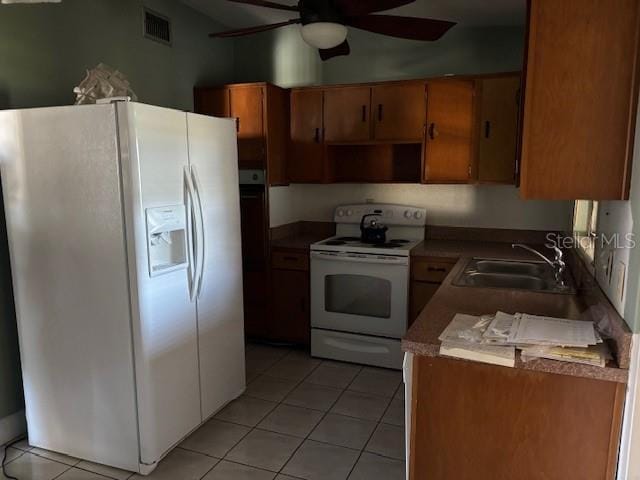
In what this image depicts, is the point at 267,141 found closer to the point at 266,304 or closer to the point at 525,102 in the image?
the point at 266,304

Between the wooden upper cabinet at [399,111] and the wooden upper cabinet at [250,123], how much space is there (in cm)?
87

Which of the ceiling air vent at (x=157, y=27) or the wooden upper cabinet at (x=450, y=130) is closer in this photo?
the ceiling air vent at (x=157, y=27)

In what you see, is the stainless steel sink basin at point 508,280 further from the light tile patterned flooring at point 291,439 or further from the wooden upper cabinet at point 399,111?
the wooden upper cabinet at point 399,111

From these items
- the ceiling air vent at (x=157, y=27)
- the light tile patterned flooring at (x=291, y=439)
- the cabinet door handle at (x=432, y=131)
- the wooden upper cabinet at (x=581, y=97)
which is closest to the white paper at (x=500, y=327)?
the wooden upper cabinet at (x=581, y=97)

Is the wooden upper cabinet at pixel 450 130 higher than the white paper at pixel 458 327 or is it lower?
higher

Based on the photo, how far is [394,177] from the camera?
3.94 m

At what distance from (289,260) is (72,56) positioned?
6.46 feet

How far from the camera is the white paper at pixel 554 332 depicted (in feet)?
4.92

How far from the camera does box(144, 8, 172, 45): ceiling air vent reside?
327 centimetres

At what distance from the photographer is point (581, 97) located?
145 cm

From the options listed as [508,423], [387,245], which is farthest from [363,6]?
[508,423]

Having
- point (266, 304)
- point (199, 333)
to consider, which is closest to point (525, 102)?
point (199, 333)

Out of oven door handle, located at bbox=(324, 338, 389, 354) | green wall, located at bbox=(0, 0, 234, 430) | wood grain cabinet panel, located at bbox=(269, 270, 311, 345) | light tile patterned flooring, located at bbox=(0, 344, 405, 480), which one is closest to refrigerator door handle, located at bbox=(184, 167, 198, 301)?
light tile patterned flooring, located at bbox=(0, 344, 405, 480)

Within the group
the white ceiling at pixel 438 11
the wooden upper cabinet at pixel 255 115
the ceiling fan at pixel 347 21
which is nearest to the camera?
the ceiling fan at pixel 347 21
